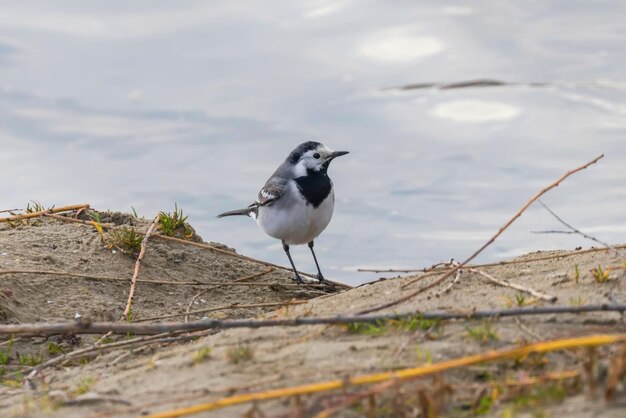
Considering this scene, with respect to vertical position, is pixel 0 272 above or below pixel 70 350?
above

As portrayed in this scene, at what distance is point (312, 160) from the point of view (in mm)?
9398

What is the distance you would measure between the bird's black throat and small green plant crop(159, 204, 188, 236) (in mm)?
1026

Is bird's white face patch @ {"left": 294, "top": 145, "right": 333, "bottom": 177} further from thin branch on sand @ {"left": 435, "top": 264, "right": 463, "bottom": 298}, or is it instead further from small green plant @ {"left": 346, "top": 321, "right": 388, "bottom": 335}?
small green plant @ {"left": 346, "top": 321, "right": 388, "bottom": 335}

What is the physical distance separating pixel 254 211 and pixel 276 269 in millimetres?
1290

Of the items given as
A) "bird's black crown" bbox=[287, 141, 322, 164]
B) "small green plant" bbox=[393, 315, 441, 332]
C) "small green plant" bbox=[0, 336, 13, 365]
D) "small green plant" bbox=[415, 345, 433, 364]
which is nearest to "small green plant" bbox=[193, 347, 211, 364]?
"small green plant" bbox=[393, 315, 441, 332]

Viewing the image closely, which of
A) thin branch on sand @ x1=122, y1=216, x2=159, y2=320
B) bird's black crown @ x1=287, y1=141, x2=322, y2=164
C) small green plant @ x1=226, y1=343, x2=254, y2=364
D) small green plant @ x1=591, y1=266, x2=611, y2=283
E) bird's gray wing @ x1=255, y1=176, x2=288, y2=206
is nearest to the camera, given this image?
small green plant @ x1=226, y1=343, x2=254, y2=364

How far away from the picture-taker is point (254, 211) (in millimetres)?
10039

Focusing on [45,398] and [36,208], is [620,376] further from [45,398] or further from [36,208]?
[36,208]

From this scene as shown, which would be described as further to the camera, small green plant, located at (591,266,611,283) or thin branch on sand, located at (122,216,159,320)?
thin branch on sand, located at (122,216,159,320)

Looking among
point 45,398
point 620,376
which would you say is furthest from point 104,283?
point 620,376

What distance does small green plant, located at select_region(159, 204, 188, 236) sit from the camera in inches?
340

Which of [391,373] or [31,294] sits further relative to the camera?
[31,294]

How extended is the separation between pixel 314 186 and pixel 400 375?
16.1ft

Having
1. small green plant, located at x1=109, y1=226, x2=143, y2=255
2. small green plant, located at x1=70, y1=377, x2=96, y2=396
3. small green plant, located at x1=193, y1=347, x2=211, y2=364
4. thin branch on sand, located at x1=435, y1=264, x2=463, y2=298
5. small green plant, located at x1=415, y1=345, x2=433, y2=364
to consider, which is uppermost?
small green plant, located at x1=109, y1=226, x2=143, y2=255
